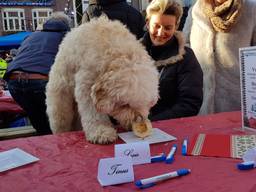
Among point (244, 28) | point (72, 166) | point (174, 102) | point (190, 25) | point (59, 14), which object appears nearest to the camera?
point (72, 166)

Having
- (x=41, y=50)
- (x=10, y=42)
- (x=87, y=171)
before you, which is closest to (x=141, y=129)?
(x=87, y=171)

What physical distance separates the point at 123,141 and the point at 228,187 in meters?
0.43

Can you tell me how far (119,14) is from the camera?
233cm

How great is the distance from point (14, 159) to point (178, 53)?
0.96 m

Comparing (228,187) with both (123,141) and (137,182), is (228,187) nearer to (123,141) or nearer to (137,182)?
(137,182)

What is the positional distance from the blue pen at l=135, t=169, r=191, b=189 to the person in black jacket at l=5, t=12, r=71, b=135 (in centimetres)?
146

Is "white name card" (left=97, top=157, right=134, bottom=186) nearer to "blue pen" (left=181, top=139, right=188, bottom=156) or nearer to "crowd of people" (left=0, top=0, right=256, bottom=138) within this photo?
"blue pen" (left=181, top=139, right=188, bottom=156)

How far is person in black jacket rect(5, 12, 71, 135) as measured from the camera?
2.22 metres

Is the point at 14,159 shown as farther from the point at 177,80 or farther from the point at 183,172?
the point at 177,80

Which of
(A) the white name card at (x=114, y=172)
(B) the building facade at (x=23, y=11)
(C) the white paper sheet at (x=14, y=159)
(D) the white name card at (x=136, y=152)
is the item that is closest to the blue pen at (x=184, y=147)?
(D) the white name card at (x=136, y=152)

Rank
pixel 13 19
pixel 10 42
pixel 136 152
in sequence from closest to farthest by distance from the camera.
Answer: pixel 136 152 → pixel 10 42 → pixel 13 19

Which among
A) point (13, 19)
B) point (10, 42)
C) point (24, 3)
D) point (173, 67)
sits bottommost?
point (10, 42)

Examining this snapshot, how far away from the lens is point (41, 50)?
93.0 inches

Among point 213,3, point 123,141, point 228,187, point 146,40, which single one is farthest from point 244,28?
point 228,187
